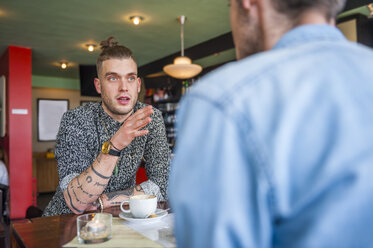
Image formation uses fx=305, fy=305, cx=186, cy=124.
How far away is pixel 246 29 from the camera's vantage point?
60 centimetres

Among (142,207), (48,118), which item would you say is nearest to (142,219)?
(142,207)

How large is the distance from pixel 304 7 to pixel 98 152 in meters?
1.50

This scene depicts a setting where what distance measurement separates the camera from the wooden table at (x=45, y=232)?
37.9 inches

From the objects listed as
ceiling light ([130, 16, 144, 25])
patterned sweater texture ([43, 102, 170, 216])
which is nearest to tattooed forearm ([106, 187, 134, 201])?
patterned sweater texture ([43, 102, 170, 216])

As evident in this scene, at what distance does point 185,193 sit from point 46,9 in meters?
4.34

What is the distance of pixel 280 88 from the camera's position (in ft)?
1.37

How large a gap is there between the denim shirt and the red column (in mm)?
5913

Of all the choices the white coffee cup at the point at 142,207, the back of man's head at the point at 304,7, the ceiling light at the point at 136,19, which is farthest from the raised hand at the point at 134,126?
the ceiling light at the point at 136,19

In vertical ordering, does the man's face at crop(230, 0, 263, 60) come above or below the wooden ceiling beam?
below

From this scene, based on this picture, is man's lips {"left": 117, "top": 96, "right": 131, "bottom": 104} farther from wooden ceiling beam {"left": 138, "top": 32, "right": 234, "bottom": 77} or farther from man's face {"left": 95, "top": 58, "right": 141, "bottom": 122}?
wooden ceiling beam {"left": 138, "top": 32, "right": 234, "bottom": 77}

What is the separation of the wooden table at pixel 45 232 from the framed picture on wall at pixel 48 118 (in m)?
7.78

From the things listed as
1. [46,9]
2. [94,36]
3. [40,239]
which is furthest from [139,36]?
[40,239]

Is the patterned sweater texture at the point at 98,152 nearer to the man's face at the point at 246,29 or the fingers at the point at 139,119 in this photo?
the fingers at the point at 139,119

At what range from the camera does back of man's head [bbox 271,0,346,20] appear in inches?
20.2
